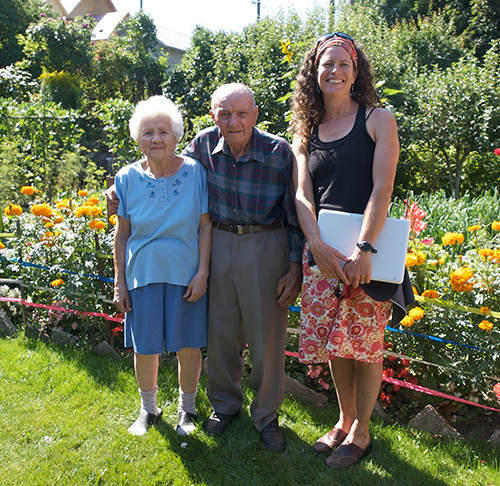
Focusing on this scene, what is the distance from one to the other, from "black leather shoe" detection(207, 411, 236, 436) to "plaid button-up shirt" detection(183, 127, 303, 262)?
0.96 meters

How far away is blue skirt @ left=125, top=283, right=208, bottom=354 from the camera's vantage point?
96.9 inches

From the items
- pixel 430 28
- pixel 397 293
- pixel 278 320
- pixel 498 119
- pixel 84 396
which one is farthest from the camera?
pixel 430 28

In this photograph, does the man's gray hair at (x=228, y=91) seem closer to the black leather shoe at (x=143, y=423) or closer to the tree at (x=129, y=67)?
the black leather shoe at (x=143, y=423)

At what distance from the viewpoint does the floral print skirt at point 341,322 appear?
2.24 metres

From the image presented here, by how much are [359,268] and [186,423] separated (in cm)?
130

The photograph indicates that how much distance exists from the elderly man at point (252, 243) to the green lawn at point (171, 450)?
0.50 feet

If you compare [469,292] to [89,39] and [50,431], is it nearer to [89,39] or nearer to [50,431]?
[50,431]

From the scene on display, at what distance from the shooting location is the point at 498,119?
22.8 ft

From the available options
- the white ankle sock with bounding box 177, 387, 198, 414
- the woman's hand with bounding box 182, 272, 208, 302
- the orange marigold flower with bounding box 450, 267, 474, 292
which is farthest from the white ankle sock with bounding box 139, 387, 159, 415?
the orange marigold flower with bounding box 450, 267, 474, 292

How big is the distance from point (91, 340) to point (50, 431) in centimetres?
102

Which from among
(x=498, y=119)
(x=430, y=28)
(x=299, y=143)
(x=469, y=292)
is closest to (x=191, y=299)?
(x=299, y=143)

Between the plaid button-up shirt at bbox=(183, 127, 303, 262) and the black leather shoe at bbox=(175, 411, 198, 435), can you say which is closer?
the plaid button-up shirt at bbox=(183, 127, 303, 262)

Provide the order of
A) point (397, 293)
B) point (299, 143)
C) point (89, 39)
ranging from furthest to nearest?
point (89, 39)
point (299, 143)
point (397, 293)

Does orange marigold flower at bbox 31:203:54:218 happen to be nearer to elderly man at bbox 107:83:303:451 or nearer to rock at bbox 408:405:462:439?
elderly man at bbox 107:83:303:451
